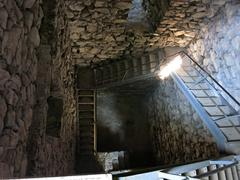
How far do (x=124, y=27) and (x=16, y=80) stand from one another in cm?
326

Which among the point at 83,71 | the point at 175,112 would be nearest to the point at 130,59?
the point at 83,71

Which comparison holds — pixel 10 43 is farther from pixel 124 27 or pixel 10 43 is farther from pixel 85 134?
pixel 85 134

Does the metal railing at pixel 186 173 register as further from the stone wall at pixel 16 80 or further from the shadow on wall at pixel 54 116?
the shadow on wall at pixel 54 116

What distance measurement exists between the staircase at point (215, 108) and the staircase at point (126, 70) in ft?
2.80

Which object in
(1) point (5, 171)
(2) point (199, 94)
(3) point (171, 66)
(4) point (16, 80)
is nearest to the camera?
(1) point (5, 171)

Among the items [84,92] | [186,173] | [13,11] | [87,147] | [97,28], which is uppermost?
[97,28]

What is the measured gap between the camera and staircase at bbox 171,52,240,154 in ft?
9.98

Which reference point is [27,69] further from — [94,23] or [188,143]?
[188,143]

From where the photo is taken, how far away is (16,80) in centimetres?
155

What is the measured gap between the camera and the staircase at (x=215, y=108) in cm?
304

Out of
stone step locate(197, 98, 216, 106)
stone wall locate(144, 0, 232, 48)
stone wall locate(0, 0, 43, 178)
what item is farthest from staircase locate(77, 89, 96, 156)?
stone wall locate(0, 0, 43, 178)

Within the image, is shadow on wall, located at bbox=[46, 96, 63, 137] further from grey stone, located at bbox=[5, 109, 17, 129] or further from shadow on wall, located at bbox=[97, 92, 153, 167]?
shadow on wall, located at bbox=[97, 92, 153, 167]

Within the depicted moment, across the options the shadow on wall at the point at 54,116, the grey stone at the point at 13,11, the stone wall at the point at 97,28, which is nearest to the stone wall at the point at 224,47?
the stone wall at the point at 97,28

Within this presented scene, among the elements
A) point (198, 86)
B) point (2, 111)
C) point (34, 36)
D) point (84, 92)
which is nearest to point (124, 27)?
point (198, 86)
